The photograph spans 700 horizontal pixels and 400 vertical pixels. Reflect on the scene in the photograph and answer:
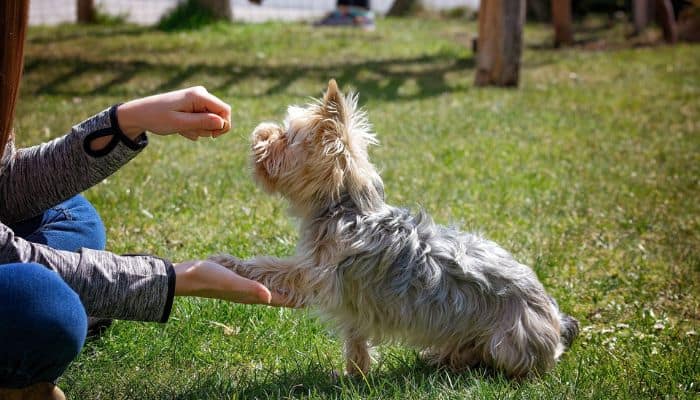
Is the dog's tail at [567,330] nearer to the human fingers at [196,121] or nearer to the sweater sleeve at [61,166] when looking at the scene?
the human fingers at [196,121]

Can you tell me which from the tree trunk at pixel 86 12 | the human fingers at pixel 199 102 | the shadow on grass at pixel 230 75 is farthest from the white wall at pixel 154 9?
the human fingers at pixel 199 102

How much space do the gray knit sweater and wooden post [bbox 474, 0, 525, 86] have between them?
8.75 m

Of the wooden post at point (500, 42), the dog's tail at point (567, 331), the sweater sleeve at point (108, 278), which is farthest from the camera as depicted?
the wooden post at point (500, 42)

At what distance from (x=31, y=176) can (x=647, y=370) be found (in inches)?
117

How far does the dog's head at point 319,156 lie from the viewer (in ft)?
11.3

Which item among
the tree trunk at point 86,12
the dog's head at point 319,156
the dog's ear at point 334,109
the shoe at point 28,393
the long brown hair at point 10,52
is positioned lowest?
the shoe at point 28,393

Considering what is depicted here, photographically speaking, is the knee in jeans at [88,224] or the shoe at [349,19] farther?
the shoe at [349,19]

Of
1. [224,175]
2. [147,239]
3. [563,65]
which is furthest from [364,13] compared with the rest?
[147,239]

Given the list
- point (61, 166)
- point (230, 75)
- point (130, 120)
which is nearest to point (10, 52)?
point (130, 120)

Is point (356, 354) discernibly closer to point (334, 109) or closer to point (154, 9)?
point (334, 109)

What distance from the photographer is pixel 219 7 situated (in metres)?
15.1

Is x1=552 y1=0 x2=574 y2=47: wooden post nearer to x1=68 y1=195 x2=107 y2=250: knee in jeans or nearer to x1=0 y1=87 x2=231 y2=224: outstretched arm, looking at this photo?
x1=68 y1=195 x2=107 y2=250: knee in jeans

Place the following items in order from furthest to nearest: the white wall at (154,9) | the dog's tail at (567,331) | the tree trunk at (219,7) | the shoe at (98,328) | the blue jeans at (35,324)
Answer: the white wall at (154,9) < the tree trunk at (219,7) < the dog's tail at (567,331) < the shoe at (98,328) < the blue jeans at (35,324)

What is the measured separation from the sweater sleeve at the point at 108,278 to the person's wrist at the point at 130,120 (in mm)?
602
